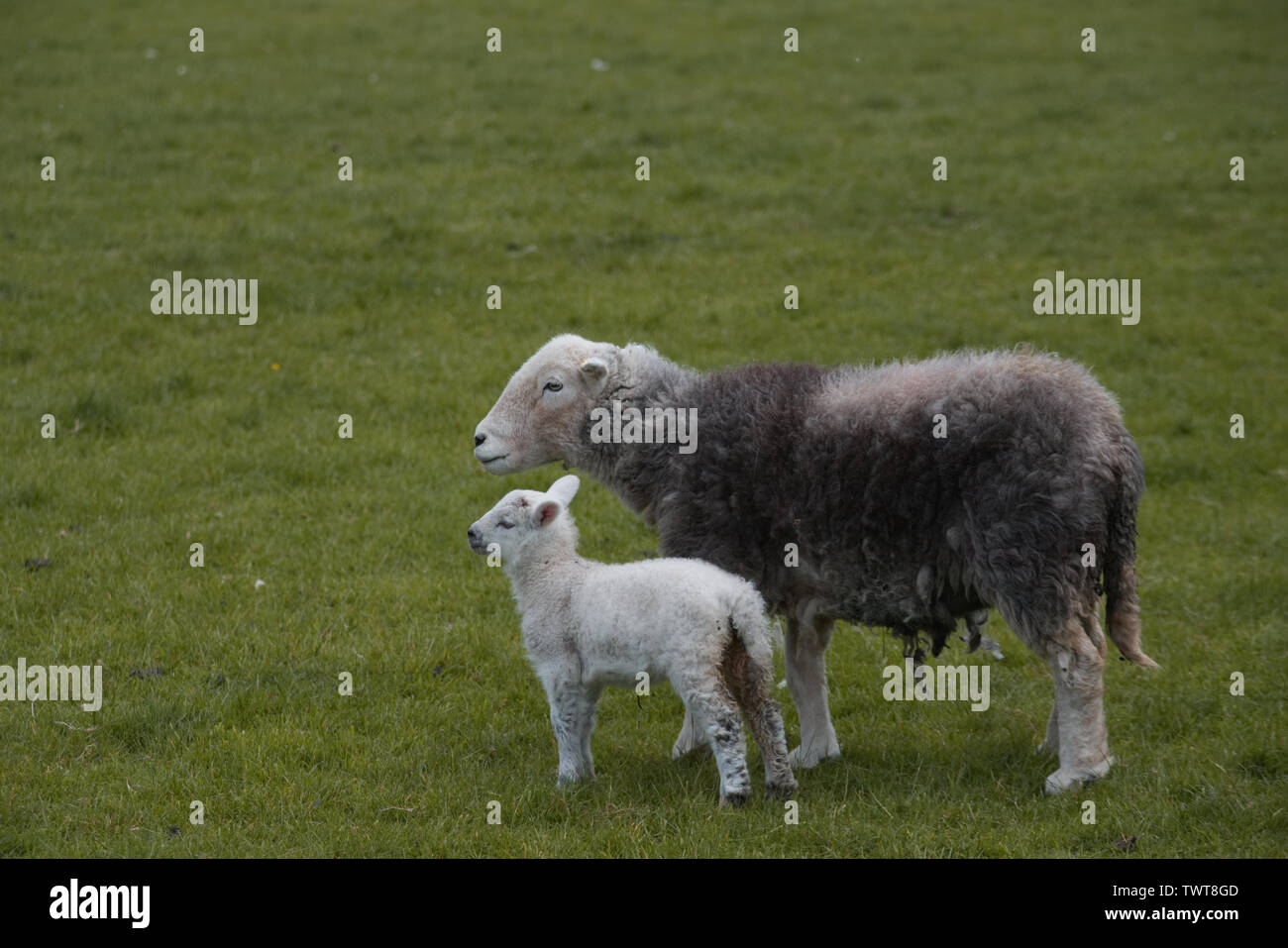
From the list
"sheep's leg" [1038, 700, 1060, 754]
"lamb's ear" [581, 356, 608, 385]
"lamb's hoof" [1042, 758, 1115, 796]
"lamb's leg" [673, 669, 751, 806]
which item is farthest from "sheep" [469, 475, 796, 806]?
"sheep's leg" [1038, 700, 1060, 754]

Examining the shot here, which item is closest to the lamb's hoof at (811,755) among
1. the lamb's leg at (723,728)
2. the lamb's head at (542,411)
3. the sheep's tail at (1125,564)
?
the lamb's leg at (723,728)

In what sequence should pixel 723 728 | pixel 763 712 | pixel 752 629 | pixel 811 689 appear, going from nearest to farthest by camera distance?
pixel 723 728 < pixel 752 629 < pixel 763 712 < pixel 811 689

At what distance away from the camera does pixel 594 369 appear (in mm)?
8141

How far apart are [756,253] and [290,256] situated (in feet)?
17.8

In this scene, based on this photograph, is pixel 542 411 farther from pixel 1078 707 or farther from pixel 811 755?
pixel 1078 707

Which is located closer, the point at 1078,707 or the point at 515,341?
the point at 1078,707

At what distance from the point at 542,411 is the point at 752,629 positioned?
2.05m

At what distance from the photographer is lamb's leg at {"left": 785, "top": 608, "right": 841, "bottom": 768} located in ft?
26.4

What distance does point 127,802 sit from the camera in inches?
282

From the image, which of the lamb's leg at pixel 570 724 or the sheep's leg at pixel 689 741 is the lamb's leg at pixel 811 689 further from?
the lamb's leg at pixel 570 724

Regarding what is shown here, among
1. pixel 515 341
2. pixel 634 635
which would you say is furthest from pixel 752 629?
pixel 515 341

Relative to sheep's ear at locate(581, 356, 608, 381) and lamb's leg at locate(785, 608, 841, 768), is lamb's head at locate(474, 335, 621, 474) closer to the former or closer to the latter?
sheep's ear at locate(581, 356, 608, 381)

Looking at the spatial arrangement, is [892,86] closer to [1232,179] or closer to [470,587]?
[1232,179]

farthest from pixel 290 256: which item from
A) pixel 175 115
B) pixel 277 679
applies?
pixel 277 679
